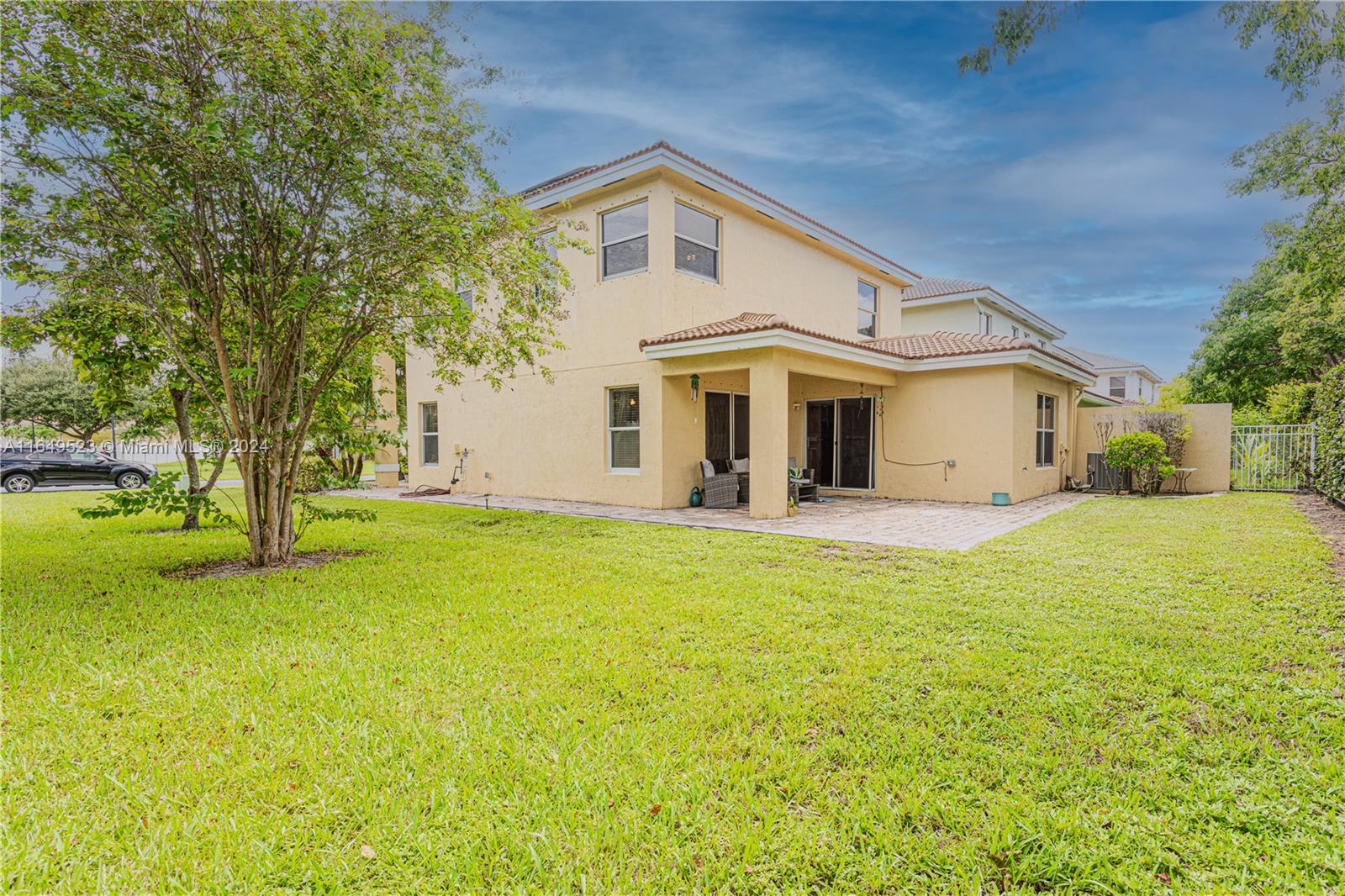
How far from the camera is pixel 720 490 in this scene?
40.2 feet

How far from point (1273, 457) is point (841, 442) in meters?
9.60

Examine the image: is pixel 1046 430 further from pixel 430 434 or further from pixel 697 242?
pixel 430 434

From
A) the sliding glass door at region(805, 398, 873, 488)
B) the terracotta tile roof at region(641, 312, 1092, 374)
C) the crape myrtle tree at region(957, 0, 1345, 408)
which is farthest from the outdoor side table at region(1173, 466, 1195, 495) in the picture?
the sliding glass door at region(805, 398, 873, 488)

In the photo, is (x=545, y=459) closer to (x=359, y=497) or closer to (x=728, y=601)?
(x=359, y=497)

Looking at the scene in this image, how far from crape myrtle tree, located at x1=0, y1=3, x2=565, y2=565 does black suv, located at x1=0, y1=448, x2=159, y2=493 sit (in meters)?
14.1

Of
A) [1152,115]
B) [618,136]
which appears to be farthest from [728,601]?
[618,136]

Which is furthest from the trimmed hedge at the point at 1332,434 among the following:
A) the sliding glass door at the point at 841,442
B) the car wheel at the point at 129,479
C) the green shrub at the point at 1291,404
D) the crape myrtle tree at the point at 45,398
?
the crape myrtle tree at the point at 45,398

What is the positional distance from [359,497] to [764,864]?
49.2ft

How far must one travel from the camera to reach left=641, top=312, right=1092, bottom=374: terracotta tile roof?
1041 centimetres

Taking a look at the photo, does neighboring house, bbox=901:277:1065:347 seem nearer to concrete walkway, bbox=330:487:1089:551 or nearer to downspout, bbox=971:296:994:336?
downspout, bbox=971:296:994:336

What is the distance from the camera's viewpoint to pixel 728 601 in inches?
211

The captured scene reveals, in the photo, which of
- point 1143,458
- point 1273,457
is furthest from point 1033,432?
point 1273,457

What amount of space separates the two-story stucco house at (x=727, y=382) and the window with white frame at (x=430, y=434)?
1168 mm

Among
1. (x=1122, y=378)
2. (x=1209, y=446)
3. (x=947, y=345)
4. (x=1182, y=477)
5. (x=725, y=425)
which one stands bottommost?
(x=1182, y=477)
